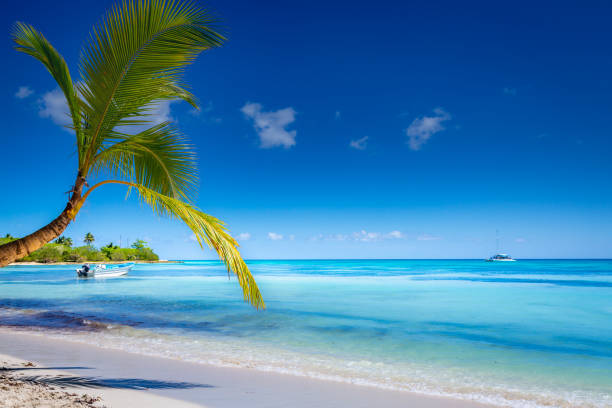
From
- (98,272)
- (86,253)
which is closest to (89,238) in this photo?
(86,253)

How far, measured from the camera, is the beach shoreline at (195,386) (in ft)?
14.3

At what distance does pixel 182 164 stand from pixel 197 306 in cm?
1196

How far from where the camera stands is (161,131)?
14.4 ft

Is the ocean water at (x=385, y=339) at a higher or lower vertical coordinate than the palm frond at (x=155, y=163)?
lower

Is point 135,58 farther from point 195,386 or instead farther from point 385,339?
point 385,339

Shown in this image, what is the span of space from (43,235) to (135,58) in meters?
1.93

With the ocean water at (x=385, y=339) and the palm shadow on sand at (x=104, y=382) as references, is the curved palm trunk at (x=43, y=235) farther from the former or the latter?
the ocean water at (x=385, y=339)

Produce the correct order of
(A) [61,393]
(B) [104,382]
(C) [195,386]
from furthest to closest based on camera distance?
(C) [195,386] < (B) [104,382] < (A) [61,393]

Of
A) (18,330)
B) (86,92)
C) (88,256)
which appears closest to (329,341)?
(86,92)

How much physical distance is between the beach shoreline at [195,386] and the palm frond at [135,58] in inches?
111

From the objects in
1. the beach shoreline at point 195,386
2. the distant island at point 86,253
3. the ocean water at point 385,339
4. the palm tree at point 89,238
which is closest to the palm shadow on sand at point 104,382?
the beach shoreline at point 195,386

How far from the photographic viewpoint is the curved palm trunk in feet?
11.1

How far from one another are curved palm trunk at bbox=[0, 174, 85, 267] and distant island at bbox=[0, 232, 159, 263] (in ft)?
244

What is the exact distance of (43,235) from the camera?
3547 mm
